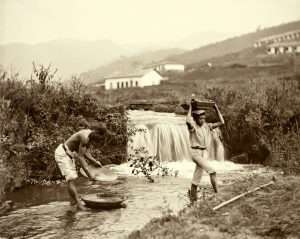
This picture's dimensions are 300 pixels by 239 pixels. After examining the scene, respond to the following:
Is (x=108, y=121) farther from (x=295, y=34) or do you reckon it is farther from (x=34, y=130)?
(x=295, y=34)

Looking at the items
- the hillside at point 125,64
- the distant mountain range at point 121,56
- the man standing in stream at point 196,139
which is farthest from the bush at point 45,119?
the hillside at point 125,64

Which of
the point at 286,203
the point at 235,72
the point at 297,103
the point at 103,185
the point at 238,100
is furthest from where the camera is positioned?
the point at 235,72

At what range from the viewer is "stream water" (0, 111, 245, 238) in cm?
1043

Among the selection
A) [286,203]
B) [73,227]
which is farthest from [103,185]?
[286,203]

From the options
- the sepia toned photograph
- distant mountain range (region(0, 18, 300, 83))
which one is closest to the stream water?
the sepia toned photograph

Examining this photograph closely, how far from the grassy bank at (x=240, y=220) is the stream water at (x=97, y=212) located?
130 centimetres

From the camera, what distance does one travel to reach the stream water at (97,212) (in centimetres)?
1043

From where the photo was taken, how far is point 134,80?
80875 millimetres

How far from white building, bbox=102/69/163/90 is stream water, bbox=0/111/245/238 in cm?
5703

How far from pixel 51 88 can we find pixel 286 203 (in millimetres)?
11607

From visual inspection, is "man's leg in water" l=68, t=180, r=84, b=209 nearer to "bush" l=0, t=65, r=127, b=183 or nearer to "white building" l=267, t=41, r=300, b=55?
"bush" l=0, t=65, r=127, b=183

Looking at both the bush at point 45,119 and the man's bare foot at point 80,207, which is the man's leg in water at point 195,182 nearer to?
the man's bare foot at point 80,207

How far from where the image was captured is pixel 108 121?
64.6 feet

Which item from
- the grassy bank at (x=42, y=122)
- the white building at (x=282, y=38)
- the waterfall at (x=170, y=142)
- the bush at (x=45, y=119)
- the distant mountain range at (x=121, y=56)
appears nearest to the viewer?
the grassy bank at (x=42, y=122)
